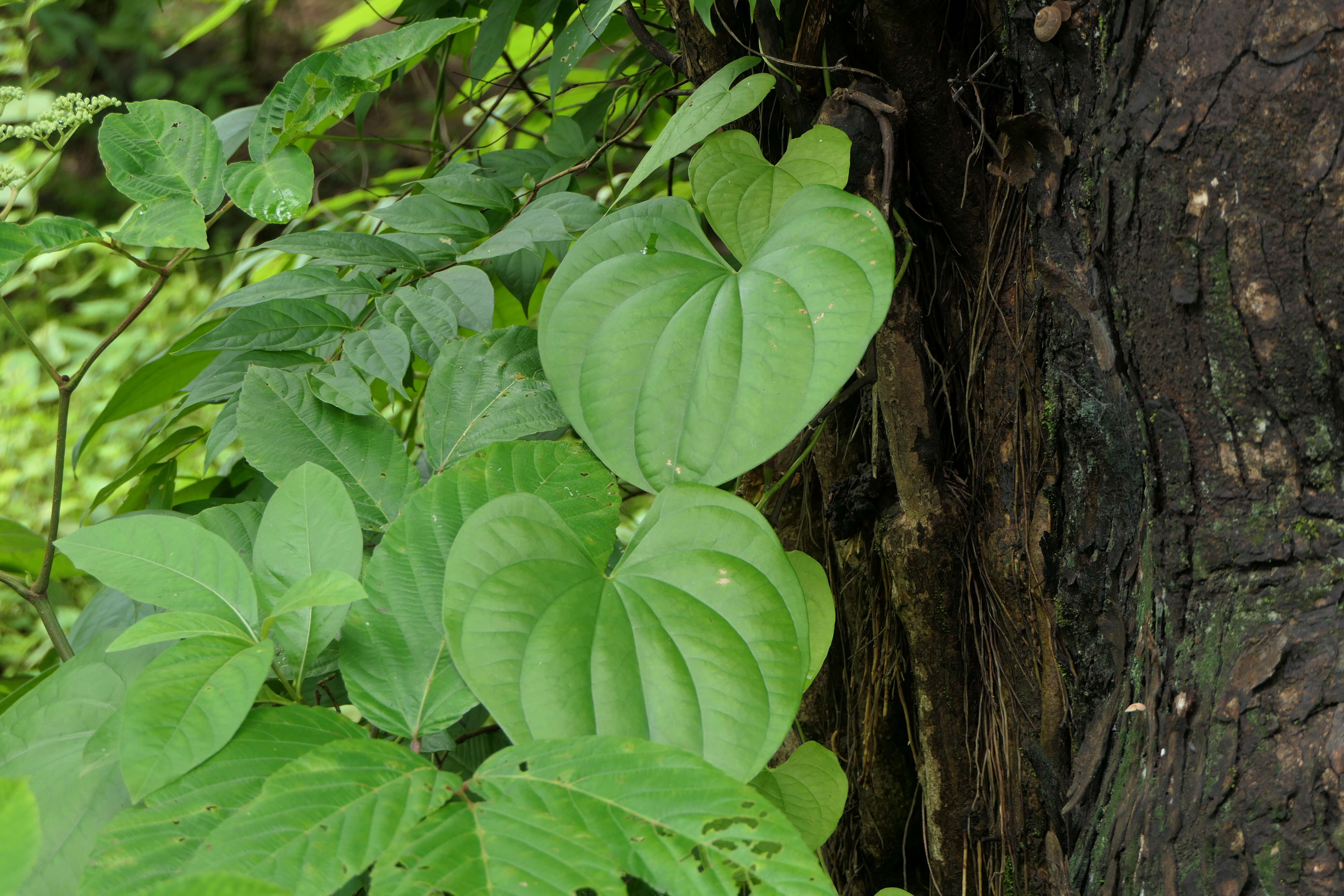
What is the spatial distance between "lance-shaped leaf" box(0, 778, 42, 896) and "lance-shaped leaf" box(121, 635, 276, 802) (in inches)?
4.4

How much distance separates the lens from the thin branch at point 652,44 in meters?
0.76

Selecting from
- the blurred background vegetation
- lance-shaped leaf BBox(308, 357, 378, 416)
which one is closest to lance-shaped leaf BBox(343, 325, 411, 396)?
lance-shaped leaf BBox(308, 357, 378, 416)

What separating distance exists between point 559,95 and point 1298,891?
1.15 metres

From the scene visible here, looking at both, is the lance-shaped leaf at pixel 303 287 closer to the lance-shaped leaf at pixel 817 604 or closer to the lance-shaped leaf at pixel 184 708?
the lance-shaped leaf at pixel 184 708

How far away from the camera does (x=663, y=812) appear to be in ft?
1.18

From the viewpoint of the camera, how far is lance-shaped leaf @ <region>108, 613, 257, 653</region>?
1.41 feet

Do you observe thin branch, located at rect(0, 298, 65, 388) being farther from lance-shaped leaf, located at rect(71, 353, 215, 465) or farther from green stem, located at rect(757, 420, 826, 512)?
green stem, located at rect(757, 420, 826, 512)

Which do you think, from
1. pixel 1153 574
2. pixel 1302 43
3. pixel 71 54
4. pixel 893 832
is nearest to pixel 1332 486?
pixel 1153 574

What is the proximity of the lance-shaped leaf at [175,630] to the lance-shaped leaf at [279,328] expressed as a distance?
253 mm

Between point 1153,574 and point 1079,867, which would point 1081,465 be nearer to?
point 1153,574

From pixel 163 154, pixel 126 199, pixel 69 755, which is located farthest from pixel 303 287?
pixel 126 199

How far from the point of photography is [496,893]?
0.32 m

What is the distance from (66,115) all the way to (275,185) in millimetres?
169

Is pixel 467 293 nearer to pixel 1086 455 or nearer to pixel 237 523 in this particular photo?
pixel 237 523
